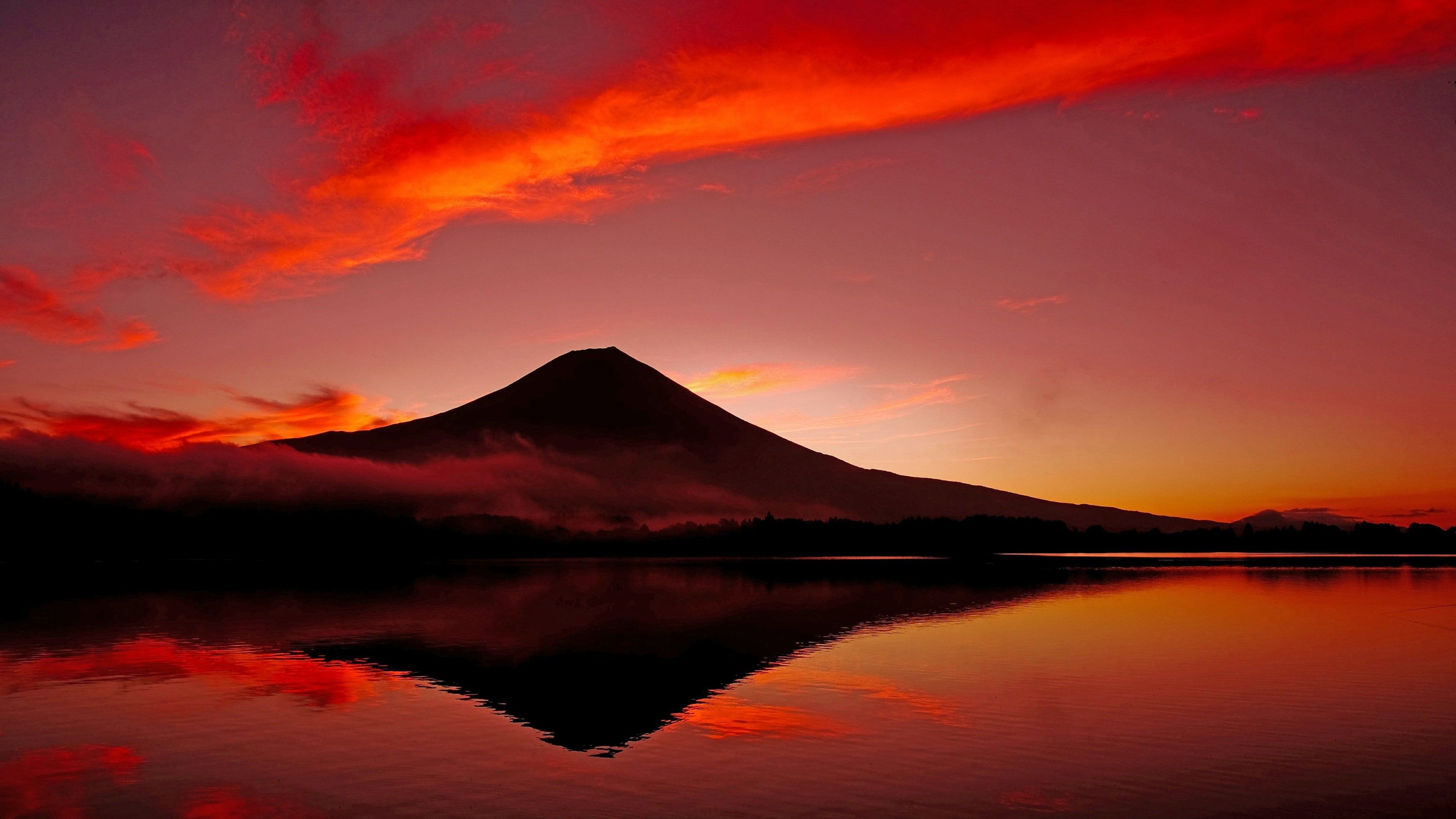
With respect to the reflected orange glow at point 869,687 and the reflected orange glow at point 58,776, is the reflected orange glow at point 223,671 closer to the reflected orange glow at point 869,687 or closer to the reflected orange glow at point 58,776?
the reflected orange glow at point 58,776

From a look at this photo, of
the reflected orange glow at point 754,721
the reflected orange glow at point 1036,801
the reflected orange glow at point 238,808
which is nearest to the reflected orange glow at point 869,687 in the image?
the reflected orange glow at point 754,721

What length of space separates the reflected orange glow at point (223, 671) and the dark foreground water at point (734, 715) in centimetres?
26

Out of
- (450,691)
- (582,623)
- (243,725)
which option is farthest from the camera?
(582,623)

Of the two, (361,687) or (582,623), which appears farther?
(582,623)

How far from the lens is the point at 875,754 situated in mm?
29078

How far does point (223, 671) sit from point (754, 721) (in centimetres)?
2661

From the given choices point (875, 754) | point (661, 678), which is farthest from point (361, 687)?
point (875, 754)

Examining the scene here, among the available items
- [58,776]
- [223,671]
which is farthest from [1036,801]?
[223,671]

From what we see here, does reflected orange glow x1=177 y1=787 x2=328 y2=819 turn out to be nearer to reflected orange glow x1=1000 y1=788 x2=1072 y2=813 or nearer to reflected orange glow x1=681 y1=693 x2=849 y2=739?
reflected orange glow x1=681 y1=693 x2=849 y2=739

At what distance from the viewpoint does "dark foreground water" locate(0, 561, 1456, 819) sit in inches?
984

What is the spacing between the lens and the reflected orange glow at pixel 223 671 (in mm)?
42094

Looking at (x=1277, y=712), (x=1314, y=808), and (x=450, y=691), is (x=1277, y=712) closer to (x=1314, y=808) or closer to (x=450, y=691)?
(x=1314, y=808)

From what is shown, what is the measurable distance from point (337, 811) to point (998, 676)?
2846 centimetres

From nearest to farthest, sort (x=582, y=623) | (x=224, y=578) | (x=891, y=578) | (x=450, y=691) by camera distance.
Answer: (x=450, y=691)
(x=582, y=623)
(x=891, y=578)
(x=224, y=578)
